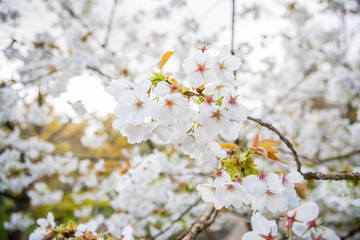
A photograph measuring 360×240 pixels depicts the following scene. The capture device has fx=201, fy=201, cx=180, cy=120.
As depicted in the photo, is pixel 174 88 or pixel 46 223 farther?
pixel 46 223

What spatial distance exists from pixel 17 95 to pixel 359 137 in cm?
531

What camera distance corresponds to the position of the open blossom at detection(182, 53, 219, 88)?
77 cm

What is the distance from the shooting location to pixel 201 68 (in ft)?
2.58

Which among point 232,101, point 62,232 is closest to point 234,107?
point 232,101

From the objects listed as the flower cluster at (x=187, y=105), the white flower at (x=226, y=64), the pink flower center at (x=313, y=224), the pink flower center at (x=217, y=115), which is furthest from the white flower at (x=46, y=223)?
the pink flower center at (x=313, y=224)

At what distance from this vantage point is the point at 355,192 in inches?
64.4

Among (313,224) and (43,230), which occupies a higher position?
(43,230)

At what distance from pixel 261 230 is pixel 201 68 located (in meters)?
0.66

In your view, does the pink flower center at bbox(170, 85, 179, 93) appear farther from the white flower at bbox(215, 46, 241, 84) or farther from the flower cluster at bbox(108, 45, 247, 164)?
the white flower at bbox(215, 46, 241, 84)

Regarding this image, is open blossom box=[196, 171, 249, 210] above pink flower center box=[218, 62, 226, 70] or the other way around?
the other way around

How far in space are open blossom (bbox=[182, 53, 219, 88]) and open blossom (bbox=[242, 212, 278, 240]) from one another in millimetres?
564

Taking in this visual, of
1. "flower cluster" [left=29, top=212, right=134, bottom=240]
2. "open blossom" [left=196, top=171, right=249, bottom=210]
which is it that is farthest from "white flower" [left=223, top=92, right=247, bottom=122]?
"flower cluster" [left=29, top=212, right=134, bottom=240]

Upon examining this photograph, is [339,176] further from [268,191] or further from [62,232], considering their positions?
[62,232]

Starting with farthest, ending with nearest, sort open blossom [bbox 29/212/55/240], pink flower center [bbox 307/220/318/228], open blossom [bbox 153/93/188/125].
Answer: open blossom [bbox 29/212/55/240]
pink flower center [bbox 307/220/318/228]
open blossom [bbox 153/93/188/125]
